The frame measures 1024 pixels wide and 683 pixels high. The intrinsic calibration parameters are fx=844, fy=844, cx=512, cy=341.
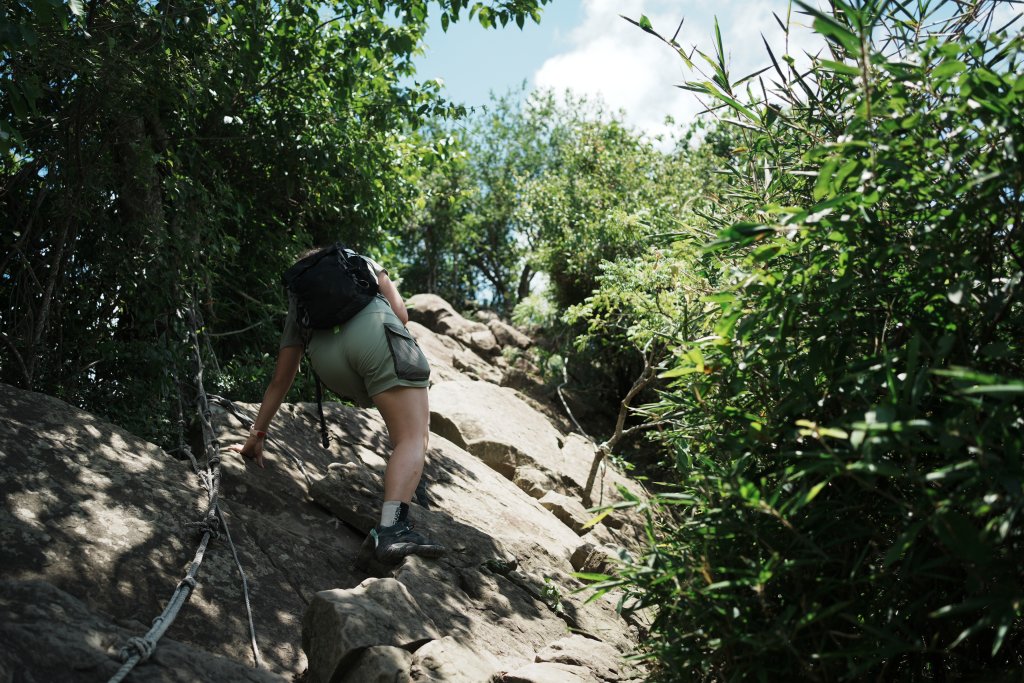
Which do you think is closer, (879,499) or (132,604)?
(879,499)

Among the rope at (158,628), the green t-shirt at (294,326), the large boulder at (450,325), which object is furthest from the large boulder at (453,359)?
the rope at (158,628)

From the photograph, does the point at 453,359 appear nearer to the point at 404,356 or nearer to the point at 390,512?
the point at 404,356

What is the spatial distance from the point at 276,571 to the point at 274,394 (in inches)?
38.2

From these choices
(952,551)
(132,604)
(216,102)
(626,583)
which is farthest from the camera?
(216,102)

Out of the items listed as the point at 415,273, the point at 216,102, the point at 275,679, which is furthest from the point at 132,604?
the point at 415,273

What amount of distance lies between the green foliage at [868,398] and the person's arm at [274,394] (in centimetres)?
242

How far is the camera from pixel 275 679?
2789 mm

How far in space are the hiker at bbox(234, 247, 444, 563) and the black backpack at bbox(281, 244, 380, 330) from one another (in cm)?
3

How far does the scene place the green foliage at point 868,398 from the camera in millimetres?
2055

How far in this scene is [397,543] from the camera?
155 inches

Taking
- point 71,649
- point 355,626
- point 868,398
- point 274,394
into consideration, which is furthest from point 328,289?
point 868,398

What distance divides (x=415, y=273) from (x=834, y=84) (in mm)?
23589

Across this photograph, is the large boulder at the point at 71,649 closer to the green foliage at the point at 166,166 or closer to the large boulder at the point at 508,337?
the green foliage at the point at 166,166

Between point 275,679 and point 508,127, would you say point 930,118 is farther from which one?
point 508,127
